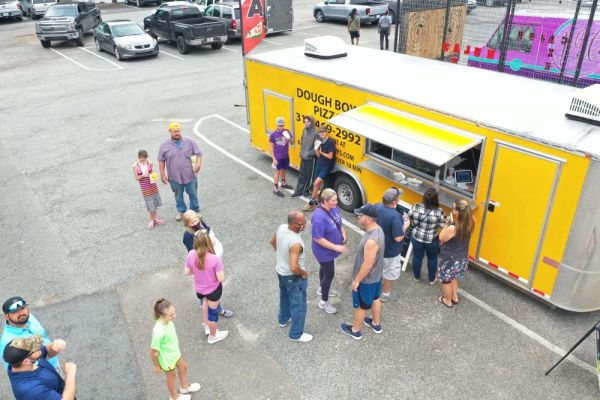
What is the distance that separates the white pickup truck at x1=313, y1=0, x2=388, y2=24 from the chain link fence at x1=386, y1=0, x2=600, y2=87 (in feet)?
39.2

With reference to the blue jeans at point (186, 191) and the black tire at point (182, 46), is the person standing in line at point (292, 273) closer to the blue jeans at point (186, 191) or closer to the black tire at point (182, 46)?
the blue jeans at point (186, 191)

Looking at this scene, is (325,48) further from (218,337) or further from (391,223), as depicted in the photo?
(218,337)

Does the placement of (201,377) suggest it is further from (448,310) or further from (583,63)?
Answer: (583,63)

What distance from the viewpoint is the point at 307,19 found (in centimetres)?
2873

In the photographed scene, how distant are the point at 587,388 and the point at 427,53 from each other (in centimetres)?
964

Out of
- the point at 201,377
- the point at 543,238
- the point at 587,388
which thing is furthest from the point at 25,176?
the point at 587,388

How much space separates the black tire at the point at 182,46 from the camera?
2062 centimetres

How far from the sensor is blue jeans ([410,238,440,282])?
619cm

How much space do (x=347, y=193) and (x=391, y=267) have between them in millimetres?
2608

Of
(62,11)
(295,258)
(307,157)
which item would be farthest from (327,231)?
(62,11)

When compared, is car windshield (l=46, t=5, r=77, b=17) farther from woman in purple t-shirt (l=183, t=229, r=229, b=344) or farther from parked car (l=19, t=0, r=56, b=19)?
woman in purple t-shirt (l=183, t=229, r=229, b=344)

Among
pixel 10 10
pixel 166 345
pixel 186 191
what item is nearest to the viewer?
pixel 166 345

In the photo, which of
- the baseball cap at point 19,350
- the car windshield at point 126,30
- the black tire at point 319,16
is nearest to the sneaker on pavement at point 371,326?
the baseball cap at point 19,350

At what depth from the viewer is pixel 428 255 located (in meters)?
6.32
